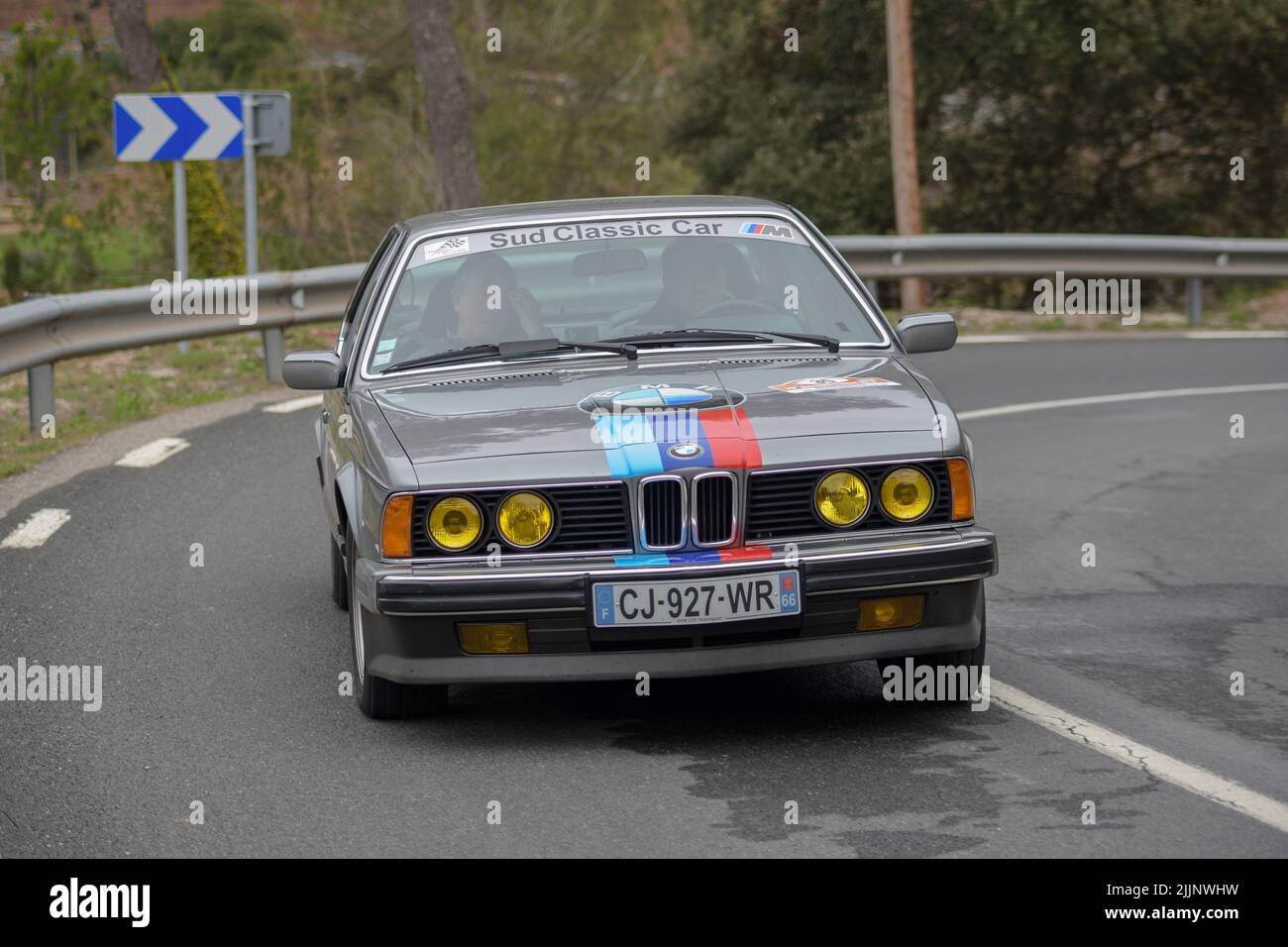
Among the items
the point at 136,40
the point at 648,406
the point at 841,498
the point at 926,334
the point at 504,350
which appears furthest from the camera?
the point at 136,40

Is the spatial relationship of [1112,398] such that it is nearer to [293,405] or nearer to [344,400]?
[293,405]

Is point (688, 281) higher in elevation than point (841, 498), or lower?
higher

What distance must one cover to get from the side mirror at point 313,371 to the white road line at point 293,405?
656cm

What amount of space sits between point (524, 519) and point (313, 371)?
1.58 meters

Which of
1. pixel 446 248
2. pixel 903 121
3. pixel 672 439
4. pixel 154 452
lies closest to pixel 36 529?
pixel 154 452

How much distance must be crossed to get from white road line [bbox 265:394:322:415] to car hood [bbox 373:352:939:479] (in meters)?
7.12

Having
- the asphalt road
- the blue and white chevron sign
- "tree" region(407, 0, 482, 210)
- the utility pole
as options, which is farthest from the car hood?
"tree" region(407, 0, 482, 210)

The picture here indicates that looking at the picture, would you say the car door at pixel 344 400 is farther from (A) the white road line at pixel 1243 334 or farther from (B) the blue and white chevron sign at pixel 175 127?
(A) the white road line at pixel 1243 334

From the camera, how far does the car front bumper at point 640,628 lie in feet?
17.7

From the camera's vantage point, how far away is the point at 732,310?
6938 millimetres

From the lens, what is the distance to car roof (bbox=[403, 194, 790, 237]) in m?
7.22

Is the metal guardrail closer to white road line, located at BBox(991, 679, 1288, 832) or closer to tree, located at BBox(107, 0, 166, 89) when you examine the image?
white road line, located at BBox(991, 679, 1288, 832)
